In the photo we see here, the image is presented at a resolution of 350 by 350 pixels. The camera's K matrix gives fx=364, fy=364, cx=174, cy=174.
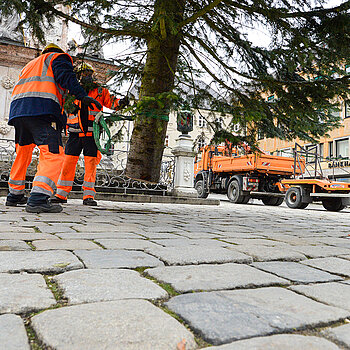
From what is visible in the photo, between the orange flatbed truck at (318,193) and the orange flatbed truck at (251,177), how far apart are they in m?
0.93

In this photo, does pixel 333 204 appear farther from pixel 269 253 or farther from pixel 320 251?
pixel 269 253

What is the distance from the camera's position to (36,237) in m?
2.59

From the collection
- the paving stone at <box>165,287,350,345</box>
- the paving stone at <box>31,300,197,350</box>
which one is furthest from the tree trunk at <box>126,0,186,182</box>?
the paving stone at <box>31,300,197,350</box>

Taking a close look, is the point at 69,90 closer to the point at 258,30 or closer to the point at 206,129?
the point at 206,129

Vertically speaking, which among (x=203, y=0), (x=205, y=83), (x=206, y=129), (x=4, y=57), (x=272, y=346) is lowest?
(x=272, y=346)

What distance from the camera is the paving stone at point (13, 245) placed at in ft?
7.03

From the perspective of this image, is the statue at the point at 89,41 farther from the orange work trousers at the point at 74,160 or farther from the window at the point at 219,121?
the window at the point at 219,121

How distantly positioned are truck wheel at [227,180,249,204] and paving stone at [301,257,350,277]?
39.1ft

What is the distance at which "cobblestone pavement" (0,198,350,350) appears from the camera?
102 centimetres

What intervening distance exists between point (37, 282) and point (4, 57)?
12.0 m

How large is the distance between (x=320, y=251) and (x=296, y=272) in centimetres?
86

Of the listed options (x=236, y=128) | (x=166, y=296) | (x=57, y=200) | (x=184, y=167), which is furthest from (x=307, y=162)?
(x=166, y=296)

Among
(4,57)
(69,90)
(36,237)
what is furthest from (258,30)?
(4,57)

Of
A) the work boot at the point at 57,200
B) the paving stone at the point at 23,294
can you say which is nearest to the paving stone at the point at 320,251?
the paving stone at the point at 23,294
